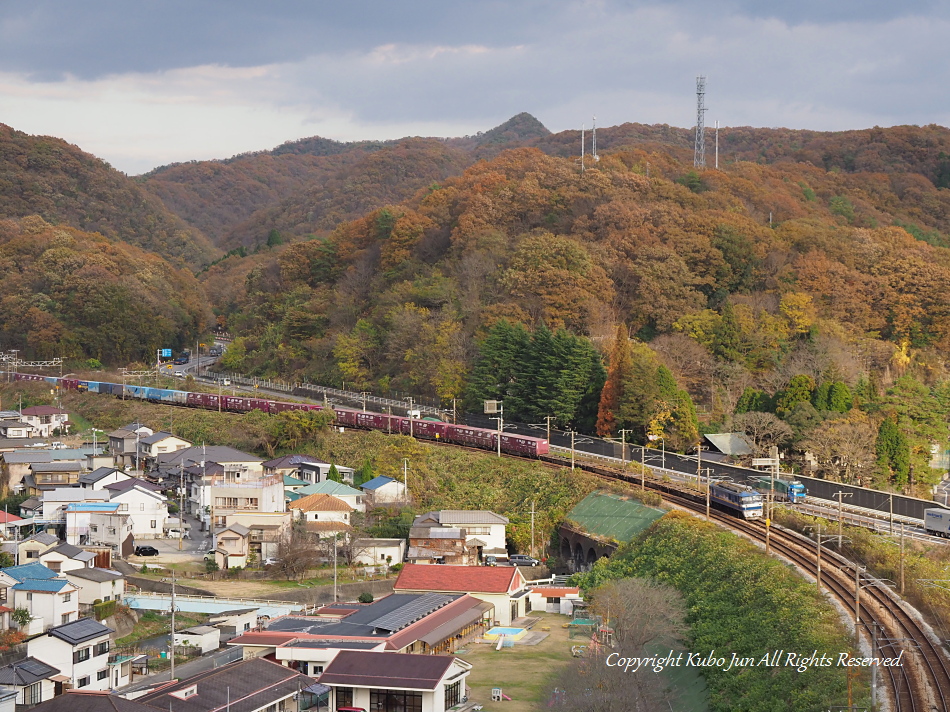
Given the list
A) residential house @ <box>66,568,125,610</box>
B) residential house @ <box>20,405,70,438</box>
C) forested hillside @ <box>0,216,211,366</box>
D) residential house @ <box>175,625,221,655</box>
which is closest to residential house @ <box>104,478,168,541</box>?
residential house @ <box>66,568,125,610</box>

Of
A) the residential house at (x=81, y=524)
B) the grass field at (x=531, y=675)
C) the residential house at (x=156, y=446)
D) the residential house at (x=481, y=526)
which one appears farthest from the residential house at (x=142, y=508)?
the grass field at (x=531, y=675)

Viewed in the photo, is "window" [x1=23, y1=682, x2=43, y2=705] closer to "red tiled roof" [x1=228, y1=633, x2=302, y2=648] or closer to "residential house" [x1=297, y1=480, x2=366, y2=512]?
"red tiled roof" [x1=228, y1=633, x2=302, y2=648]

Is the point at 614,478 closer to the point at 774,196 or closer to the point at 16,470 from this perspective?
the point at 16,470

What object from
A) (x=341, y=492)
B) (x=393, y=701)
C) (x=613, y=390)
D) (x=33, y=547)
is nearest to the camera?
(x=393, y=701)

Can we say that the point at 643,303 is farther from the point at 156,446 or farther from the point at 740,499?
the point at 156,446

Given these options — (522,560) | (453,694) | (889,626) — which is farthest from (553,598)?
(889,626)

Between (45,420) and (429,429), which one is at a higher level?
(429,429)

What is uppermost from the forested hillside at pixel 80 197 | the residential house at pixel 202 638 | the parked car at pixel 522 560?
the forested hillside at pixel 80 197

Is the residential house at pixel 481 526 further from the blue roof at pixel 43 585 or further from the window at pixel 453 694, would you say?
the window at pixel 453 694
